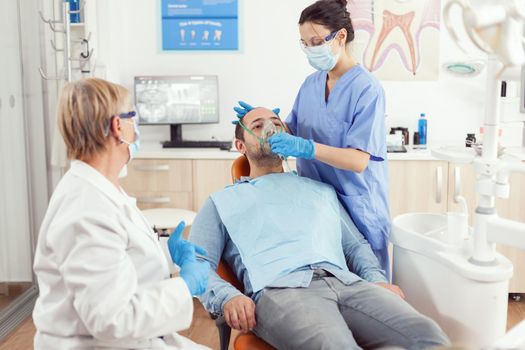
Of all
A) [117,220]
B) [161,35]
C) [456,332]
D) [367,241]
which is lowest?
[456,332]

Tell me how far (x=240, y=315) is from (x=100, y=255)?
2.10 feet

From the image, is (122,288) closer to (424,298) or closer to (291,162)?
(424,298)

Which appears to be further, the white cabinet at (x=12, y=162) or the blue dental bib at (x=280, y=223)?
the white cabinet at (x=12, y=162)

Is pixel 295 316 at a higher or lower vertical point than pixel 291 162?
lower

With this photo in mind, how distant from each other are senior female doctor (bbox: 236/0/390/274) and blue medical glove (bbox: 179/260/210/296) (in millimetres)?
651

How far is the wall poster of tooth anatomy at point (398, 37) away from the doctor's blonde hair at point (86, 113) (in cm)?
239

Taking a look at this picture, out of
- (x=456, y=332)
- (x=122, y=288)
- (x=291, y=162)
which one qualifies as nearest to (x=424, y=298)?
(x=456, y=332)

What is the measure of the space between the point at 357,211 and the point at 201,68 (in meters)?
1.80

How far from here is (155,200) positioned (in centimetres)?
324

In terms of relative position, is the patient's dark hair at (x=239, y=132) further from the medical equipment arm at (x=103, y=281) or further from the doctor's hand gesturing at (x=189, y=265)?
the medical equipment arm at (x=103, y=281)

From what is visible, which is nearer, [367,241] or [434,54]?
[367,241]

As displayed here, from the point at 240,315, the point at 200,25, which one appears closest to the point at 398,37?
the point at 200,25

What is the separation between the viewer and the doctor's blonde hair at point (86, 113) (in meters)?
1.26

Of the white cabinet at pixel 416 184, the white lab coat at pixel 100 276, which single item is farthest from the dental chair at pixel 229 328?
the white cabinet at pixel 416 184
